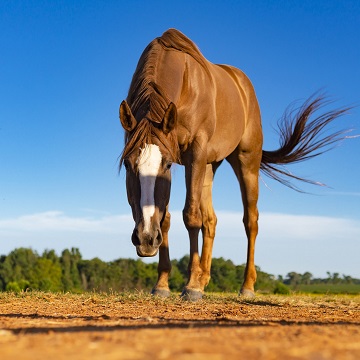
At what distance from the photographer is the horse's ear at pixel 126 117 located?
21.5ft

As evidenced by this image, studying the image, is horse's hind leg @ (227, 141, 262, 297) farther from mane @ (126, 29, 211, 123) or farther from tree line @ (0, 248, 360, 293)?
tree line @ (0, 248, 360, 293)

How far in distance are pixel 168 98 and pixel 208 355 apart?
17.1 feet

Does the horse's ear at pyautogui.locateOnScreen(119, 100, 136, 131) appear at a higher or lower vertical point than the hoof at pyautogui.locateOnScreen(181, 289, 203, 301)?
higher

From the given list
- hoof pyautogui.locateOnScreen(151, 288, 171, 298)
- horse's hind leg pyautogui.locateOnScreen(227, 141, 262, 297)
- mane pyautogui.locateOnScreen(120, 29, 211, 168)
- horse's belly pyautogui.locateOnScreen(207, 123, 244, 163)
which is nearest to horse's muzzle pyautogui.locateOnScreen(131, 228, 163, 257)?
mane pyautogui.locateOnScreen(120, 29, 211, 168)

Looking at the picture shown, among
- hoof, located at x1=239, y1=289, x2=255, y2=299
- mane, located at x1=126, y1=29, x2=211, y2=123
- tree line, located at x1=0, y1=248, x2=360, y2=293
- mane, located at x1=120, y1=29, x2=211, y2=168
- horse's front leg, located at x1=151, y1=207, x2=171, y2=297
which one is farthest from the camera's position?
tree line, located at x1=0, y1=248, x2=360, y2=293

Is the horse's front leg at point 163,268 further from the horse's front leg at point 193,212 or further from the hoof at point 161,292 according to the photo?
the horse's front leg at point 193,212

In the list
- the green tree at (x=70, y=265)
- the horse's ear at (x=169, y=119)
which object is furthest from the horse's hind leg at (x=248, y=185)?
the green tree at (x=70, y=265)

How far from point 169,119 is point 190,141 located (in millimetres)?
933

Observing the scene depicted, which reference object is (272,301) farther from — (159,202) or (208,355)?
(208,355)

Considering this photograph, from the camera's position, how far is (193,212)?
7375mm

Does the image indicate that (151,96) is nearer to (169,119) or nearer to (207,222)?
(169,119)

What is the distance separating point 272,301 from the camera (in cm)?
797

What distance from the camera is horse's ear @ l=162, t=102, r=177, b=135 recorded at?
6598mm

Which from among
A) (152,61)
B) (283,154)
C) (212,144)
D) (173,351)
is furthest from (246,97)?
(173,351)
